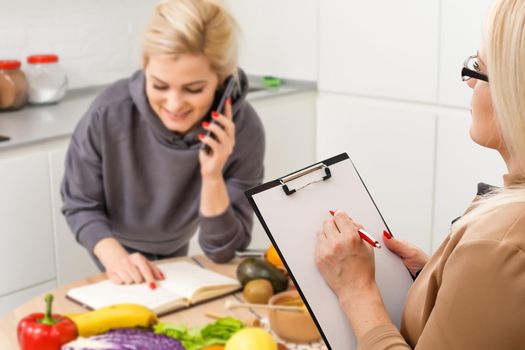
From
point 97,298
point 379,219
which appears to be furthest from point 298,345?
point 97,298

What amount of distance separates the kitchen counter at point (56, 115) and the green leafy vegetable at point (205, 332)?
3.89ft

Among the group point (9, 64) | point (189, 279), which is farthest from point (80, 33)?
point (189, 279)

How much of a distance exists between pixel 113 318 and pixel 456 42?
1.72 metres

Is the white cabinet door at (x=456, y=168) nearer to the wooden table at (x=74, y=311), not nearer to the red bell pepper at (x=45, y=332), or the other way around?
the wooden table at (x=74, y=311)

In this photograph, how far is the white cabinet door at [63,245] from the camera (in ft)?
8.42

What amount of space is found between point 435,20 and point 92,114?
1.35 meters

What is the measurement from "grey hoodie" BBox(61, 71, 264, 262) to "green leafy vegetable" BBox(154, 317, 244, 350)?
0.43m

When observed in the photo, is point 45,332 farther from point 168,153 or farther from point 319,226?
point 168,153

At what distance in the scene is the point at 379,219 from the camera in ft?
4.36

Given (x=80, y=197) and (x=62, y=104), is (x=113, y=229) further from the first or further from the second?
(x=62, y=104)

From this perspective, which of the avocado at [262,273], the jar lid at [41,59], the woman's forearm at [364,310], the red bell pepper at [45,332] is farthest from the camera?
the jar lid at [41,59]

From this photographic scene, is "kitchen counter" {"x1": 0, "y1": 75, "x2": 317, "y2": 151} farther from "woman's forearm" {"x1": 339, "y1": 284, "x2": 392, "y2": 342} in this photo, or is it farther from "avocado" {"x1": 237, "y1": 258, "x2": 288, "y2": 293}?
"woman's forearm" {"x1": 339, "y1": 284, "x2": 392, "y2": 342}

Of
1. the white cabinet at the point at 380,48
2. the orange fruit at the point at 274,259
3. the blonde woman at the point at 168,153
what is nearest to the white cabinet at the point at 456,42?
the white cabinet at the point at 380,48

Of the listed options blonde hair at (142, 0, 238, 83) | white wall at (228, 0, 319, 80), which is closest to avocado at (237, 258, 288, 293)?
blonde hair at (142, 0, 238, 83)
